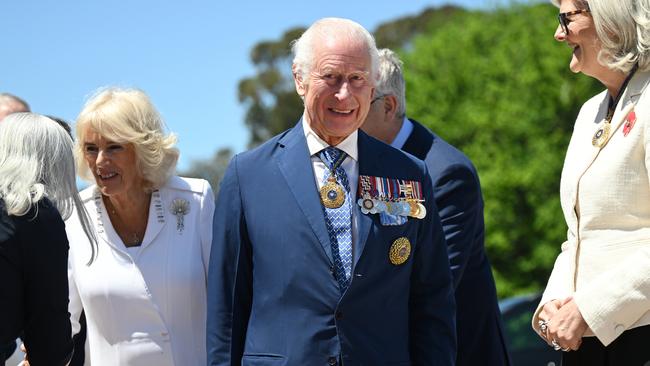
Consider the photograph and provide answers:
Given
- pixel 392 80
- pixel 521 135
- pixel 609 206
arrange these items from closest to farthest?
1. pixel 609 206
2. pixel 392 80
3. pixel 521 135

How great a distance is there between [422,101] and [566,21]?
30.0m

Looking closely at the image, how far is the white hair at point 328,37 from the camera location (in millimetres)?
4633

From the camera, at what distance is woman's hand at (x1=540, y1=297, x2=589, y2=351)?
4.38 m

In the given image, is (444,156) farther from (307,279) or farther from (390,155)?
(307,279)

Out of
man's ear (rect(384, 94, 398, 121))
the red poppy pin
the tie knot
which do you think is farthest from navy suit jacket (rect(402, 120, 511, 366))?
the red poppy pin

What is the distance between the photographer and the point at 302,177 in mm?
4586

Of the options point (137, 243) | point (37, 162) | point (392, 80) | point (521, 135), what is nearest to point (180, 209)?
point (137, 243)

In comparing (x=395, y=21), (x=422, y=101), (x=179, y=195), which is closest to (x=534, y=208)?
(x=422, y=101)

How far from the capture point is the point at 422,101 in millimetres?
34438

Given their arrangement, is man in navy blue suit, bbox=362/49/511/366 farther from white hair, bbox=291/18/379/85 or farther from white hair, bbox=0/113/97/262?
white hair, bbox=0/113/97/262

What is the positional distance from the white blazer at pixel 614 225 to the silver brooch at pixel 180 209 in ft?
6.40

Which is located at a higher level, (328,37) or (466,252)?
(328,37)

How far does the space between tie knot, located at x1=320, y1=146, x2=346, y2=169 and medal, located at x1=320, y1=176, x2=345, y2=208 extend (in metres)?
0.11

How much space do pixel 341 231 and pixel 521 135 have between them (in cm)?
2681
